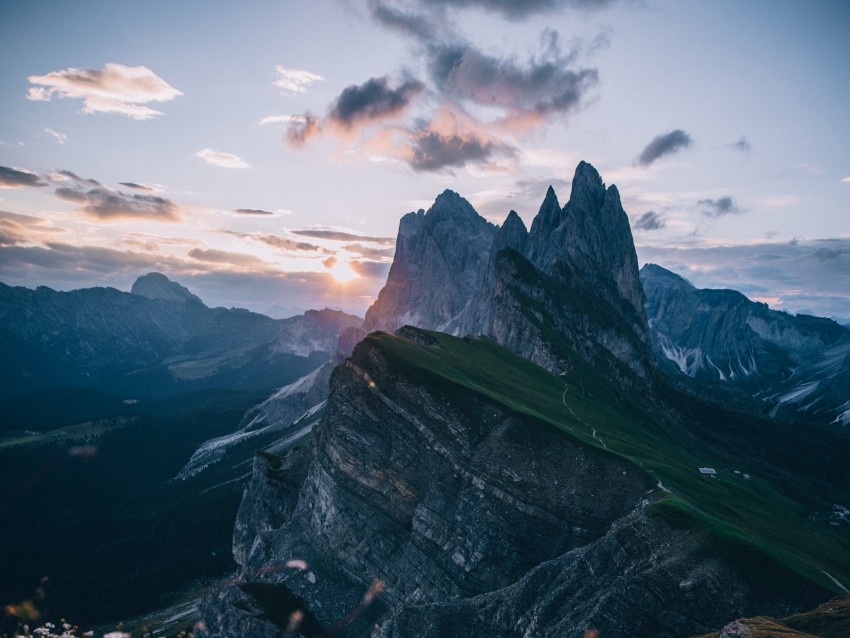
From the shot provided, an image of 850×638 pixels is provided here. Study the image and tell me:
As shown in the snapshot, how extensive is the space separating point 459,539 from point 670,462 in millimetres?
45717

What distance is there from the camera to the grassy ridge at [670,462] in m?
45.5

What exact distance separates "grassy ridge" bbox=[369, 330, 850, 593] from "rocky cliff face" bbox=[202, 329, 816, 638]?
130 inches

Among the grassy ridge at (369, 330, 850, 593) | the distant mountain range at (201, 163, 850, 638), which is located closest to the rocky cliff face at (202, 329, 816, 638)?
the distant mountain range at (201, 163, 850, 638)

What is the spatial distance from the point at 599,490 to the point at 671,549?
15.3 meters

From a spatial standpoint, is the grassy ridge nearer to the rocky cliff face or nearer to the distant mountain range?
the distant mountain range

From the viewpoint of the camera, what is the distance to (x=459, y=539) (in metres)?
59.2

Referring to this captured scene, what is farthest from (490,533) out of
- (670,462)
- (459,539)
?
(670,462)

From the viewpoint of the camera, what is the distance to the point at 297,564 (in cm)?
7025

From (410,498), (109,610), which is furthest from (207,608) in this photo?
(109,610)

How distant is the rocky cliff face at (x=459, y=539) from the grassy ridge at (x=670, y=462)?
3303mm

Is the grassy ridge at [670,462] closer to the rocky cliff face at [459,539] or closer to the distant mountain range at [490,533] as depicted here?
the distant mountain range at [490,533]

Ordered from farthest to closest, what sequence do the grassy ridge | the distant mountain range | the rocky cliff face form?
1. the grassy ridge
2. the rocky cliff face
3. the distant mountain range

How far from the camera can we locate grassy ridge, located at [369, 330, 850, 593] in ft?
149

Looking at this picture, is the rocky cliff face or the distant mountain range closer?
the distant mountain range
